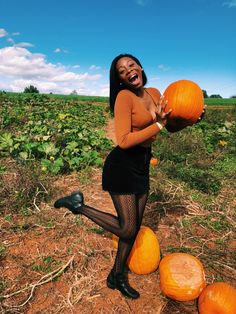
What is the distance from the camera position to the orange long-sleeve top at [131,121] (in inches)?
113

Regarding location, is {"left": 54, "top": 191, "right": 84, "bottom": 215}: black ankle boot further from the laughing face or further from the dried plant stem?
the laughing face

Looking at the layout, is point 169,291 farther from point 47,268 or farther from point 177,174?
point 177,174

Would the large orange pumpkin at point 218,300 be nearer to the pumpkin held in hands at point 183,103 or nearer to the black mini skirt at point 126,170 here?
the black mini skirt at point 126,170

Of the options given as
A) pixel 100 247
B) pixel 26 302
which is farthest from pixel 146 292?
pixel 26 302

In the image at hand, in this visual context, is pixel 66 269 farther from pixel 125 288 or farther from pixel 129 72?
pixel 129 72

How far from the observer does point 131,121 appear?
2994 mm

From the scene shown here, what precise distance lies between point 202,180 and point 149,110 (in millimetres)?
3583

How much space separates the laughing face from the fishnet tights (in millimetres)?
1072

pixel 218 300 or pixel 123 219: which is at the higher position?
pixel 123 219

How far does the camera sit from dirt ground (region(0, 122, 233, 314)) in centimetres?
336

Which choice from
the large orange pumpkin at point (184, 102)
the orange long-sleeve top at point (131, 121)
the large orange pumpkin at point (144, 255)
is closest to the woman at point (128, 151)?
the orange long-sleeve top at point (131, 121)

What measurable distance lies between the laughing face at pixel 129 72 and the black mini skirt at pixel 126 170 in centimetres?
60

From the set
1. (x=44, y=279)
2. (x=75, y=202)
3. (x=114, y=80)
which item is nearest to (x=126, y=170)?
(x=75, y=202)

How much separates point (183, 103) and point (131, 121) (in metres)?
0.64
